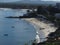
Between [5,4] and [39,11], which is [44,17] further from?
[5,4]

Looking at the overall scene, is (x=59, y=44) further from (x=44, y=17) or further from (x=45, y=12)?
(x=45, y=12)

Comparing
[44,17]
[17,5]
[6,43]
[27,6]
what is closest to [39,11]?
[44,17]

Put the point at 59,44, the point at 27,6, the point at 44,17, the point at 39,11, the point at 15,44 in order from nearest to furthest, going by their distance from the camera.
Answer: the point at 59,44 → the point at 15,44 → the point at 44,17 → the point at 39,11 → the point at 27,6

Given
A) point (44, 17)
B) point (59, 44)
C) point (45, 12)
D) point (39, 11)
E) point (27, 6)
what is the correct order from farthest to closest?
point (27, 6), point (39, 11), point (45, 12), point (44, 17), point (59, 44)

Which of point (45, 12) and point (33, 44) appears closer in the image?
point (33, 44)

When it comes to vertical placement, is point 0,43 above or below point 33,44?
below

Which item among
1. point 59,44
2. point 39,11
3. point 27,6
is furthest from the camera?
point 27,6

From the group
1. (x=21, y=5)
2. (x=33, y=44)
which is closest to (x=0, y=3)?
(x=21, y=5)

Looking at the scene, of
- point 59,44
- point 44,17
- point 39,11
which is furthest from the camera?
point 39,11

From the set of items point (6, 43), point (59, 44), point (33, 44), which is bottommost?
point (6, 43)
